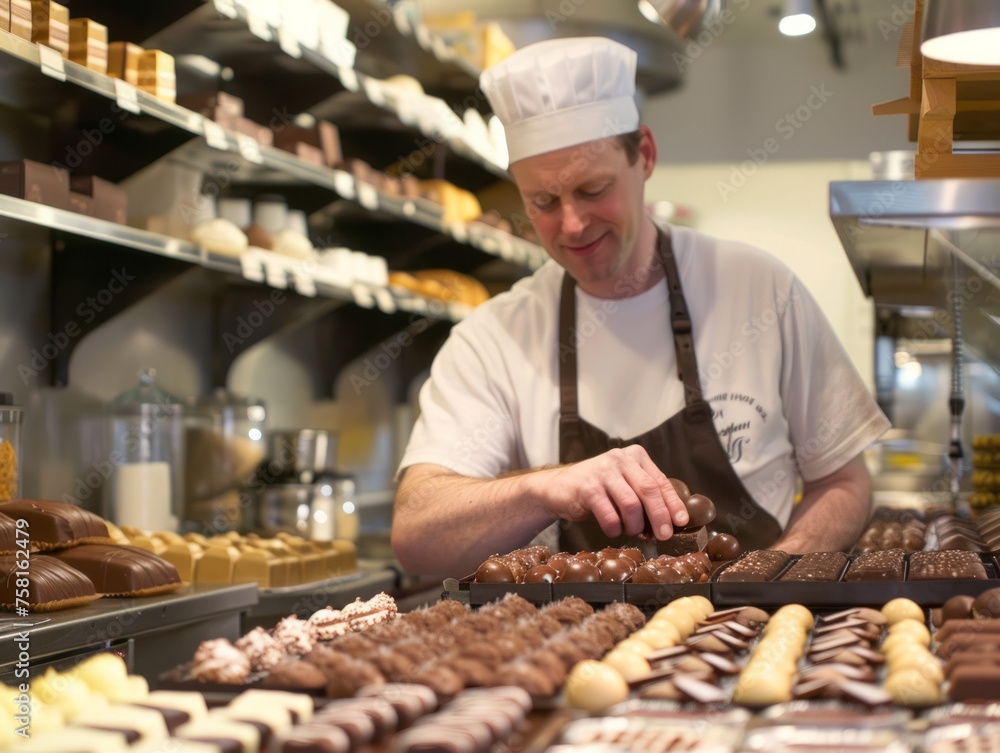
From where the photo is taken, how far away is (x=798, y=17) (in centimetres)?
591

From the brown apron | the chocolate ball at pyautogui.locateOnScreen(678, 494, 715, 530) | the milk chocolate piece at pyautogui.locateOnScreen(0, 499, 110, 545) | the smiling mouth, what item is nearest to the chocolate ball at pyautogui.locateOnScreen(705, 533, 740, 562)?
the chocolate ball at pyautogui.locateOnScreen(678, 494, 715, 530)

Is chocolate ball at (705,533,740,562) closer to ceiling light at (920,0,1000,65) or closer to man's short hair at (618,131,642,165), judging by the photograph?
ceiling light at (920,0,1000,65)

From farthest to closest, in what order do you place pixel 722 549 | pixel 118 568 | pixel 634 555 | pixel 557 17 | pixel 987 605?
pixel 557 17, pixel 118 568, pixel 722 549, pixel 634 555, pixel 987 605

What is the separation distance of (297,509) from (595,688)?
245 centimetres

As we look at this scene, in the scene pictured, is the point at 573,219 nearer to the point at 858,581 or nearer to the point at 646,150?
the point at 646,150

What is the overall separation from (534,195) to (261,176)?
1.27 metres

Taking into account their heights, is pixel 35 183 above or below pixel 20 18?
below

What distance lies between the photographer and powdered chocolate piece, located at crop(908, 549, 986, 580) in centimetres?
133

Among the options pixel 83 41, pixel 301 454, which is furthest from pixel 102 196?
pixel 301 454

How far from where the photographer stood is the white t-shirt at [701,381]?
2.26 meters

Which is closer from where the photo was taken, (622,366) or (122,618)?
(122,618)

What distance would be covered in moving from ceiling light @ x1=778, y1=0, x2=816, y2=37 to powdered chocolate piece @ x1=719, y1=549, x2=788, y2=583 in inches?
197

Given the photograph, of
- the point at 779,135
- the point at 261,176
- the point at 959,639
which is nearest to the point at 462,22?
the point at 261,176

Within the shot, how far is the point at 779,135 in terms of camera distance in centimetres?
660
